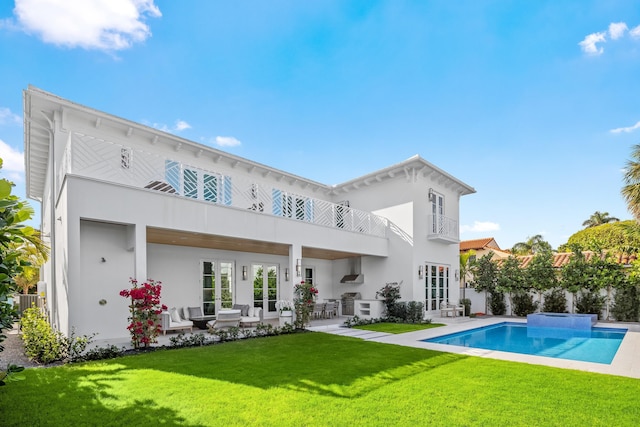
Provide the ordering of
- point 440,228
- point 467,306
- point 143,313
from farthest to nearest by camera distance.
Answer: point 467,306, point 440,228, point 143,313

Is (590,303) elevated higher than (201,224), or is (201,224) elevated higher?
(201,224)

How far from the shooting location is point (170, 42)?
11.4 m

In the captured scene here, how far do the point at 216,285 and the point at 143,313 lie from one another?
231 inches

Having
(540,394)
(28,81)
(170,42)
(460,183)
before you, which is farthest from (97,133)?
(460,183)

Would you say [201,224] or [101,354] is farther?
[201,224]

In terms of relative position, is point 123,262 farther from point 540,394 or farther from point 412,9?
point 412,9

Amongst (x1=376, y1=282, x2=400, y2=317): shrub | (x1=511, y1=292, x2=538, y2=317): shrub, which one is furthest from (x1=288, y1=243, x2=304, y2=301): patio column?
(x1=511, y1=292, x2=538, y2=317): shrub

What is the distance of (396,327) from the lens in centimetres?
1361

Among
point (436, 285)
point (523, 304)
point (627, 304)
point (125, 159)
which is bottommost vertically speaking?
point (523, 304)

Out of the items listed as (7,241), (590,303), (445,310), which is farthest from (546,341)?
(7,241)

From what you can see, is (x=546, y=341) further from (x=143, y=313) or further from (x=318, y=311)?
(x=143, y=313)

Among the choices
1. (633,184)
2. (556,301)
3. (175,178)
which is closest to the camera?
(175,178)

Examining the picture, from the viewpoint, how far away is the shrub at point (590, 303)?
54.5 ft

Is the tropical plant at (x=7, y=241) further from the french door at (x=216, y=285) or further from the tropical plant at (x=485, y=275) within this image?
the tropical plant at (x=485, y=275)
